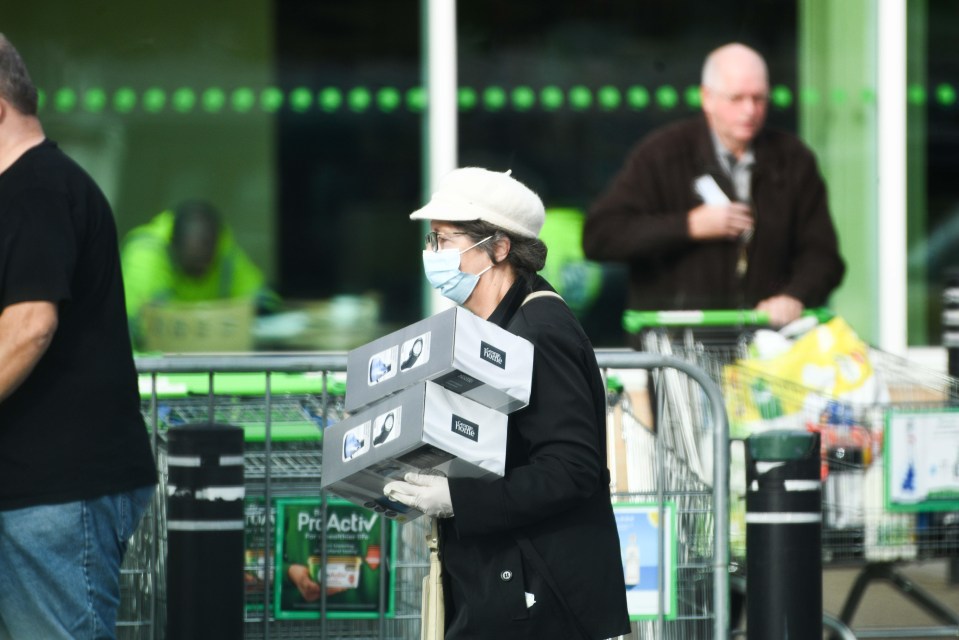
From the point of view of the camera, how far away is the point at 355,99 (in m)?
8.55

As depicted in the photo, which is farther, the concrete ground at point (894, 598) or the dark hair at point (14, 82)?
the concrete ground at point (894, 598)

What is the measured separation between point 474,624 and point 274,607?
1606 mm

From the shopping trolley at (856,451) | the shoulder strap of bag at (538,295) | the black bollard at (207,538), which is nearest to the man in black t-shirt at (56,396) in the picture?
the black bollard at (207,538)

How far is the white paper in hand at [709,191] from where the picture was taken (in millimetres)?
6953

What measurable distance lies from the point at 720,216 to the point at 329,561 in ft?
9.28

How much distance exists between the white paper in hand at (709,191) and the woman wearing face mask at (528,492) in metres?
3.63

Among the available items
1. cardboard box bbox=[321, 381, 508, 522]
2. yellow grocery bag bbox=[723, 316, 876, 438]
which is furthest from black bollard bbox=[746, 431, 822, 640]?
cardboard box bbox=[321, 381, 508, 522]

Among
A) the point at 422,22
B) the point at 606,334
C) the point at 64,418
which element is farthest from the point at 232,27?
the point at 64,418

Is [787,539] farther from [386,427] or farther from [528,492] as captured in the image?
[386,427]

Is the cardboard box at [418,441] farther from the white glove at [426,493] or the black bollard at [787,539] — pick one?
the black bollard at [787,539]

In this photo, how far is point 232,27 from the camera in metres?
8.54

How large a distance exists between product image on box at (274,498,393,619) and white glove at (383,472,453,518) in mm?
1485

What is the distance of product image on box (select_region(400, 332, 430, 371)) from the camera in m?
3.21

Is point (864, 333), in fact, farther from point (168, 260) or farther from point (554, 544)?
point (554, 544)
